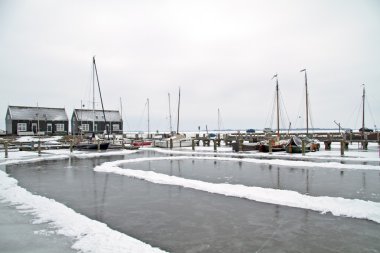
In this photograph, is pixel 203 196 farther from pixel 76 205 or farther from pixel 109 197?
pixel 76 205

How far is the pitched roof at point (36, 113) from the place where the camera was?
211ft

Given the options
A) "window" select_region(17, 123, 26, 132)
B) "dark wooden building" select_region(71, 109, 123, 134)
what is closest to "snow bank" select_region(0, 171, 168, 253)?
"dark wooden building" select_region(71, 109, 123, 134)

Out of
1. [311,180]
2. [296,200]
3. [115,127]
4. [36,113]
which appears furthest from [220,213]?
[115,127]

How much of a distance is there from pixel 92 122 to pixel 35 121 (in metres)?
12.7

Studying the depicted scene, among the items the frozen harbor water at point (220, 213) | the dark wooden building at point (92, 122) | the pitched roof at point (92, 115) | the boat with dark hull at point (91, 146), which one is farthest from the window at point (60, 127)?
the frozen harbor water at point (220, 213)

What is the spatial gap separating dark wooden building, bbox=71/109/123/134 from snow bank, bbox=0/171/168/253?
5975cm

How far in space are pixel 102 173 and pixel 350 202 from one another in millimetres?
12441

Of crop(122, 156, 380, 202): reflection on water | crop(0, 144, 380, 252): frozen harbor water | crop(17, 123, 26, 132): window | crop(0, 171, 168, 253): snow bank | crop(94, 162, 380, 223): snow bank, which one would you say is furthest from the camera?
crop(17, 123, 26, 132): window

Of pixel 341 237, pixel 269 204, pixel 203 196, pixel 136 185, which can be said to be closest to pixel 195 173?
pixel 136 185

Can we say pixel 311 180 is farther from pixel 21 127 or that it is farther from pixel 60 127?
pixel 60 127

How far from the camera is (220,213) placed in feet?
27.6

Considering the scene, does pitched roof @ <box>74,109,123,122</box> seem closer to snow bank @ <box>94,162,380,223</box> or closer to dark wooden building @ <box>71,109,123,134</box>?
dark wooden building @ <box>71,109,123,134</box>

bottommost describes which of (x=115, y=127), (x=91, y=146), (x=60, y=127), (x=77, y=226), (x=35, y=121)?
(x=77, y=226)

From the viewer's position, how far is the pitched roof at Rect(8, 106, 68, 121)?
6425cm
